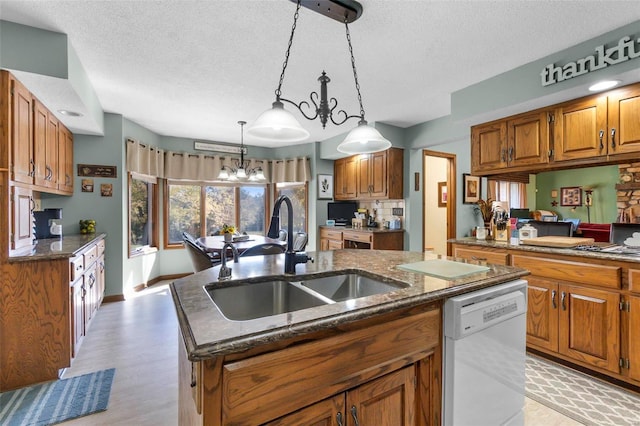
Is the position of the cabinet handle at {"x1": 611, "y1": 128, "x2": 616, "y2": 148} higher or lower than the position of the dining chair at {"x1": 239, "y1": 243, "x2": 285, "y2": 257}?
higher

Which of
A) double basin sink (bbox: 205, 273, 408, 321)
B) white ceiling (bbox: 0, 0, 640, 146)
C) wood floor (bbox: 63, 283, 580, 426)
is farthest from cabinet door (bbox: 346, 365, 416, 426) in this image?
white ceiling (bbox: 0, 0, 640, 146)

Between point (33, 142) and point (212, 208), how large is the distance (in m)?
3.27

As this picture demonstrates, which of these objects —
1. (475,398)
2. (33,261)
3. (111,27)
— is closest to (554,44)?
(475,398)

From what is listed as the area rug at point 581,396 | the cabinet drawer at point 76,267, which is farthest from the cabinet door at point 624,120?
the cabinet drawer at point 76,267

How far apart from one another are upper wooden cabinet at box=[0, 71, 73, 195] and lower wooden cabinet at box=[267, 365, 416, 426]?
256 cm

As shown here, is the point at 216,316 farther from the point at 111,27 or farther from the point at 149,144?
the point at 149,144

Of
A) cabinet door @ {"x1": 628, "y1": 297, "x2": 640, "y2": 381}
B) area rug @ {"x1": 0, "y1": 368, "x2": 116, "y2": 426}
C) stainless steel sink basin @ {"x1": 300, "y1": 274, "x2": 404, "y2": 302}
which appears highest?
stainless steel sink basin @ {"x1": 300, "y1": 274, "x2": 404, "y2": 302}

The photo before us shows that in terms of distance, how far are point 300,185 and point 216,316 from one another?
16.2 ft

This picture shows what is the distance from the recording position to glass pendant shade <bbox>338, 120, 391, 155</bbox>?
199cm

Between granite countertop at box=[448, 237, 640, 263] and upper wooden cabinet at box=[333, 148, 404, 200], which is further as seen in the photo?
upper wooden cabinet at box=[333, 148, 404, 200]

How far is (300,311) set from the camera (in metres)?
1.04

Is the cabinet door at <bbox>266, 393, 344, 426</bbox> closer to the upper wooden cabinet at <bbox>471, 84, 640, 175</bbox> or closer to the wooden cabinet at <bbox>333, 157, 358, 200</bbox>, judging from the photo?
the upper wooden cabinet at <bbox>471, 84, 640, 175</bbox>

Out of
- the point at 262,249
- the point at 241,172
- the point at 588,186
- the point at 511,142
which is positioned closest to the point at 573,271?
the point at 511,142

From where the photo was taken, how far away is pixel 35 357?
2186 mm
